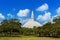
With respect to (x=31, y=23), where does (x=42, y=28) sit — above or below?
below

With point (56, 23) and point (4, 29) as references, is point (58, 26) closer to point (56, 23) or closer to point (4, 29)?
point (56, 23)

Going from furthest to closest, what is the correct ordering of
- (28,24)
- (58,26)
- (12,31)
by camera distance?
(28,24) → (12,31) → (58,26)

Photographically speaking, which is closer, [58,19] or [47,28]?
[58,19]

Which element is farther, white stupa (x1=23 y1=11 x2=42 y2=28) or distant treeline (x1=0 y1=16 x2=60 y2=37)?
white stupa (x1=23 y1=11 x2=42 y2=28)

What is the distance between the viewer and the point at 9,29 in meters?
86.7

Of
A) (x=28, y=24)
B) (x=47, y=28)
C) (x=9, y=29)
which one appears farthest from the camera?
(x=28, y=24)

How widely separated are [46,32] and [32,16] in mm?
98161

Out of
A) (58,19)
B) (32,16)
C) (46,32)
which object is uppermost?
(32,16)

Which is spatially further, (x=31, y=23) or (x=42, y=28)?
(x=31, y=23)

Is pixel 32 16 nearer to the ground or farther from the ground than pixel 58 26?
farther from the ground

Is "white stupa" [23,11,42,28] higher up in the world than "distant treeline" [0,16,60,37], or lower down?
higher up

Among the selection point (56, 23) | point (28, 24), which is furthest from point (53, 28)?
point (28, 24)

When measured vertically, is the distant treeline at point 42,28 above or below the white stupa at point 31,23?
below

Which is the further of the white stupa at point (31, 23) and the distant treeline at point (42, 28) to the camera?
the white stupa at point (31, 23)
